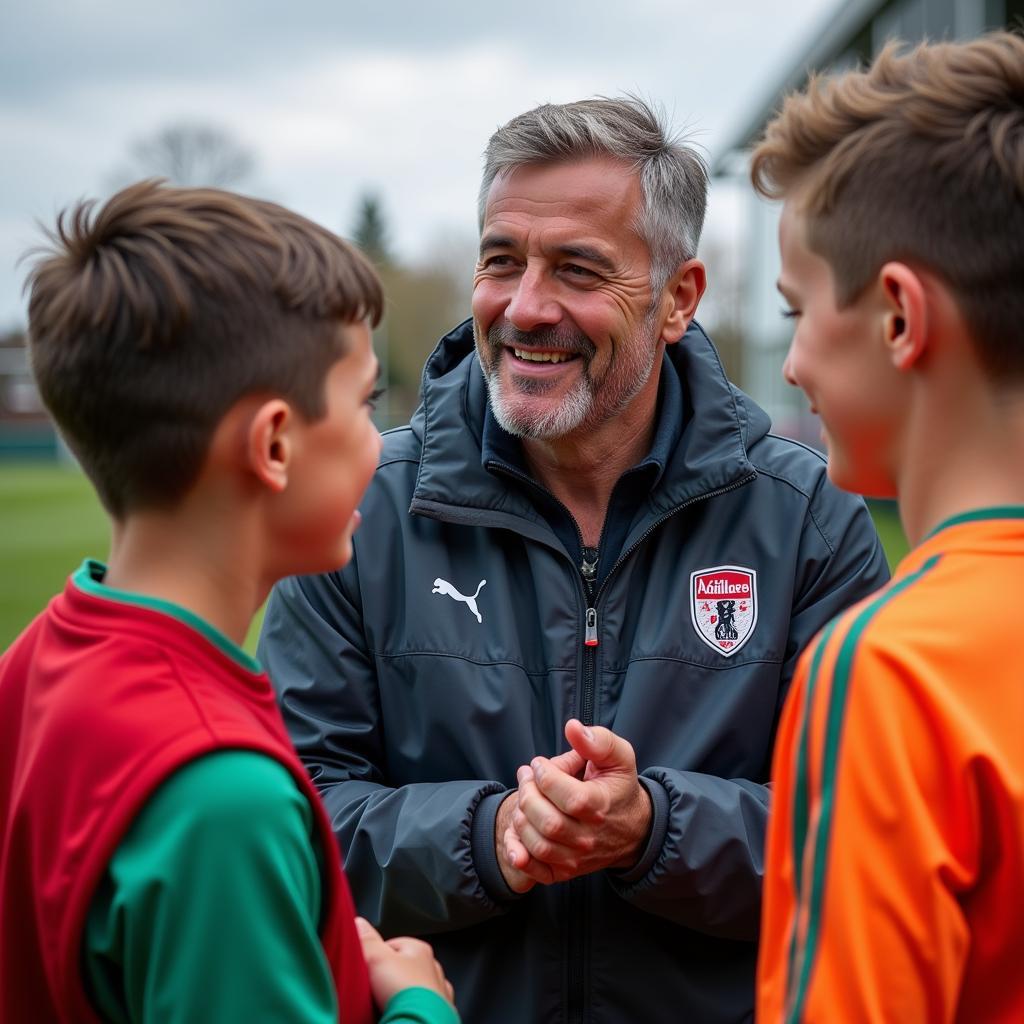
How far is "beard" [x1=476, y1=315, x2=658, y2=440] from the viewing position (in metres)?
2.90

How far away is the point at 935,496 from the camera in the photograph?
1550mm

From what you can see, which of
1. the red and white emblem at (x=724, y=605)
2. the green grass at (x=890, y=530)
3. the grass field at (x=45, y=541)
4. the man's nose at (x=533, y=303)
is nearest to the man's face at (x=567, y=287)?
the man's nose at (x=533, y=303)

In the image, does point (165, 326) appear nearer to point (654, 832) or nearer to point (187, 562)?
point (187, 562)

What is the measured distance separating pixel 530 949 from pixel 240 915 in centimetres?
135

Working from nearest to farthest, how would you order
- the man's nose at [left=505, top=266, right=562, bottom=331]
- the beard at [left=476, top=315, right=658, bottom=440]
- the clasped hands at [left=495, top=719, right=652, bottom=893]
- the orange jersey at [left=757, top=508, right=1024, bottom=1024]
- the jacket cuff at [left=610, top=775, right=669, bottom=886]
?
1. the orange jersey at [left=757, top=508, right=1024, bottom=1024]
2. the clasped hands at [left=495, top=719, right=652, bottom=893]
3. the jacket cuff at [left=610, top=775, right=669, bottom=886]
4. the beard at [left=476, top=315, right=658, bottom=440]
5. the man's nose at [left=505, top=266, right=562, bottom=331]

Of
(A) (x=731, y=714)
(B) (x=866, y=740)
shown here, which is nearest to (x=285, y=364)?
(B) (x=866, y=740)

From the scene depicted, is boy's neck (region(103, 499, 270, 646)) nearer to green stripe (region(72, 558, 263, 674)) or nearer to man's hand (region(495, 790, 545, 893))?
green stripe (region(72, 558, 263, 674))

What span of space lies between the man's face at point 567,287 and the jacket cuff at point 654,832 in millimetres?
956

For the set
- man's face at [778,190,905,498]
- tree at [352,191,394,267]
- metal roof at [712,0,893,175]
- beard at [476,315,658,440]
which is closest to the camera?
man's face at [778,190,905,498]

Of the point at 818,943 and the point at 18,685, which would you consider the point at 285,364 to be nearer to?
the point at 18,685

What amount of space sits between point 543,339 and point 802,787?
1.87m

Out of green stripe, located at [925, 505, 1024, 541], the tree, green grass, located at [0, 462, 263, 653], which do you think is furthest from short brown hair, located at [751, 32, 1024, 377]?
the tree

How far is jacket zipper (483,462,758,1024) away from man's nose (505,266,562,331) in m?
0.46

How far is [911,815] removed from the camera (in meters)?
1.29
